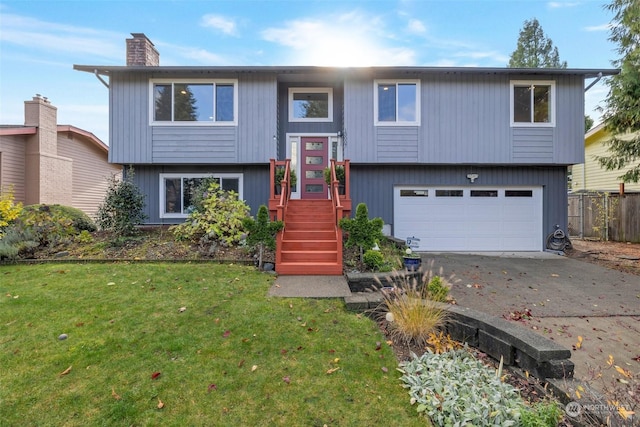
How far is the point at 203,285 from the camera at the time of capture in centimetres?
507

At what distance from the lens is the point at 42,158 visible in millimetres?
11391

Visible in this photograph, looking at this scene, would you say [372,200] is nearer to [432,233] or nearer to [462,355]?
[432,233]

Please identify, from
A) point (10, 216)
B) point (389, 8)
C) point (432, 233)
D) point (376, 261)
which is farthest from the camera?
point (389, 8)

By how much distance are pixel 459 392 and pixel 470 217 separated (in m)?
8.34

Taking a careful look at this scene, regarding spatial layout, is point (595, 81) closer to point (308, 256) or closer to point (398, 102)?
point (398, 102)

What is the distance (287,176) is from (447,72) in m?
5.93

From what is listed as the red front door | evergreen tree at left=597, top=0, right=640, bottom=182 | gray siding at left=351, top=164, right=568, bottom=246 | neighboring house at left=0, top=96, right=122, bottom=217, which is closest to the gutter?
evergreen tree at left=597, top=0, right=640, bottom=182

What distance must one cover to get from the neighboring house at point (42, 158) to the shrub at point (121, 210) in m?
4.92

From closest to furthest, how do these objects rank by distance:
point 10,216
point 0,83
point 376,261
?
point 376,261
point 10,216
point 0,83

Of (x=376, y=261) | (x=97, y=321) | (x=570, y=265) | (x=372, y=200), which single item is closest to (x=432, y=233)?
(x=372, y=200)

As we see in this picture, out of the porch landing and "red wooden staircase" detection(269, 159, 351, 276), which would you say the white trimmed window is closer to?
"red wooden staircase" detection(269, 159, 351, 276)

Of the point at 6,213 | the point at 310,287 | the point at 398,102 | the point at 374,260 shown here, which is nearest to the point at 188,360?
the point at 310,287

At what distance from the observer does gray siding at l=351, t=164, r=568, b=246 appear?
9.70 meters

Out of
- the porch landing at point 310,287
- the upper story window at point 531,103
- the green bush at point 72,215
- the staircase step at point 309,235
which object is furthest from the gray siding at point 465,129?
the green bush at point 72,215
